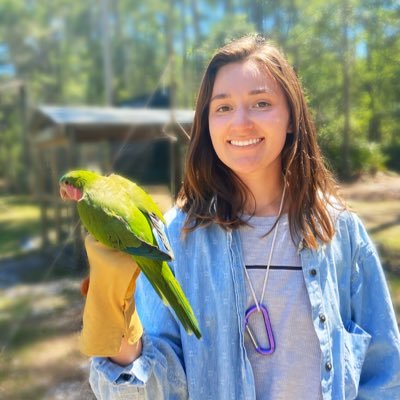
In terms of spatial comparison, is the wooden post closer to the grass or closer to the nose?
the grass

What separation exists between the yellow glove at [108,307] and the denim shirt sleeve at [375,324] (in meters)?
0.46

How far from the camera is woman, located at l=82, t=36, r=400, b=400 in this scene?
2.74 feet

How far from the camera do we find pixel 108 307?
2.38 ft

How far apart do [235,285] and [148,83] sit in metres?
0.77

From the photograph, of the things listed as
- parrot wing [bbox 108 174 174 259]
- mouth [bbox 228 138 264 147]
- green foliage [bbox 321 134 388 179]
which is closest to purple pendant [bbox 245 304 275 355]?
parrot wing [bbox 108 174 174 259]

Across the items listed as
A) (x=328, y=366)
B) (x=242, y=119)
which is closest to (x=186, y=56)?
(x=242, y=119)

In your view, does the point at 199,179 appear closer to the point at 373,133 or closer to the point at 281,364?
the point at 281,364

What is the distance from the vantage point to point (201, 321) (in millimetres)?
860

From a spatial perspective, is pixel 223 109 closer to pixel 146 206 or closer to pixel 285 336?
pixel 146 206

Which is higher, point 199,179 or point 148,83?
point 148,83

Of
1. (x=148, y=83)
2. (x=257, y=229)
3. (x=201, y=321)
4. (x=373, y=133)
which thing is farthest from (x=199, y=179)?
(x=373, y=133)

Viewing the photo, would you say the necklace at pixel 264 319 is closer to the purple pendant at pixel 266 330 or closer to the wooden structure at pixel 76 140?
the purple pendant at pixel 266 330

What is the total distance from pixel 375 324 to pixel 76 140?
84 cm

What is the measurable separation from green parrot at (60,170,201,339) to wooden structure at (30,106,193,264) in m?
0.29
